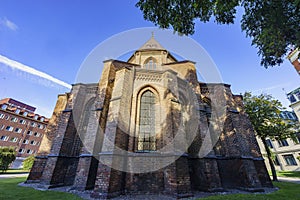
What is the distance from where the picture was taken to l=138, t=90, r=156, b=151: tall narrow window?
8938mm

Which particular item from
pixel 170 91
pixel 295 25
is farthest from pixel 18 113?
pixel 295 25

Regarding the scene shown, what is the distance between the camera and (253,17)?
19.9 feet

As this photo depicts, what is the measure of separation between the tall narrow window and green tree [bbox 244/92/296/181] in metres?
12.4

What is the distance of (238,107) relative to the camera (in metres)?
13.1

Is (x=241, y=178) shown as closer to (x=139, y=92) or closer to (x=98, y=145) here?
(x=139, y=92)

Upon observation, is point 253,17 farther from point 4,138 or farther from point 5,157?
point 4,138

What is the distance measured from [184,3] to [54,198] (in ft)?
35.4

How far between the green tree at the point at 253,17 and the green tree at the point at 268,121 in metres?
10.9

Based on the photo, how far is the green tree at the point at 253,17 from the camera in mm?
5268

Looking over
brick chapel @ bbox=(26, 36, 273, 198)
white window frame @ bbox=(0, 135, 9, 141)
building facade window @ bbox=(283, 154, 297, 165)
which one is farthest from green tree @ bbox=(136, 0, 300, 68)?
white window frame @ bbox=(0, 135, 9, 141)

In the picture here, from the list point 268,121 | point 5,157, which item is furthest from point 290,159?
point 5,157

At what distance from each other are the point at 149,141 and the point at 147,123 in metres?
1.20

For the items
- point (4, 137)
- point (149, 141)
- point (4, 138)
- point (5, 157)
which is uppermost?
point (4, 137)

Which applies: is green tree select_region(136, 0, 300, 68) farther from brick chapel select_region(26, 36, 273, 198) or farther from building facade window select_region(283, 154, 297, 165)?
building facade window select_region(283, 154, 297, 165)
